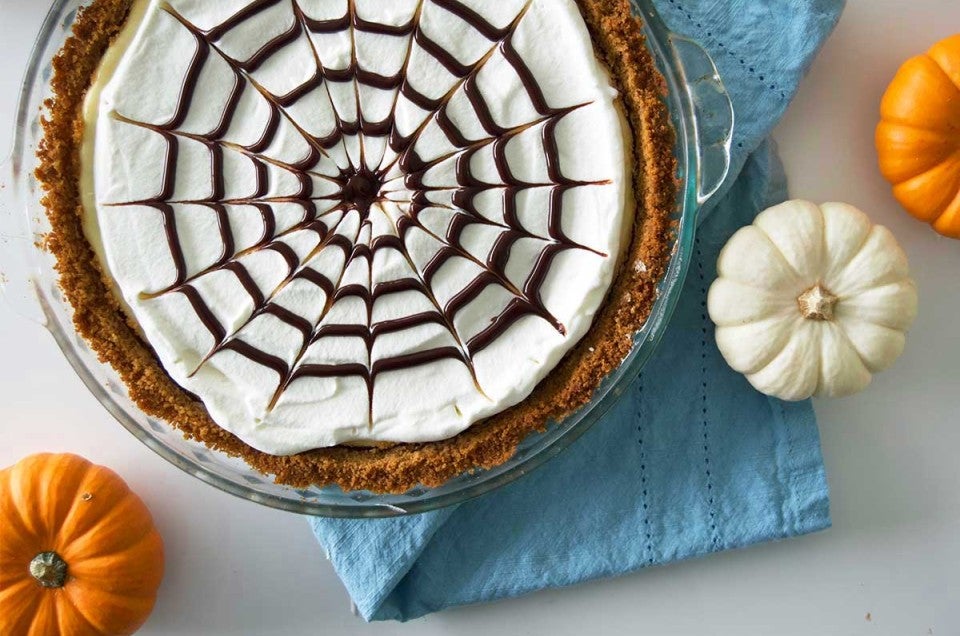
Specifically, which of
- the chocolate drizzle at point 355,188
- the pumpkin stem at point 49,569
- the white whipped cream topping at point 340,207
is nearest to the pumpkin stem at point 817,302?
the white whipped cream topping at point 340,207

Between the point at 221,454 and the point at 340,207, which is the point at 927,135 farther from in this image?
the point at 221,454

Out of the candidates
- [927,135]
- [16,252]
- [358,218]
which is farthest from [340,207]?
[927,135]

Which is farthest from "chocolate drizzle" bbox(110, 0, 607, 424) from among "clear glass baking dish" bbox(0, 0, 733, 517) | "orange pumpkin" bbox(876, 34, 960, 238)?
"orange pumpkin" bbox(876, 34, 960, 238)

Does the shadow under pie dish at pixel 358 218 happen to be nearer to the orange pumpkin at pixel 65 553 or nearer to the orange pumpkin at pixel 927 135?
the orange pumpkin at pixel 65 553

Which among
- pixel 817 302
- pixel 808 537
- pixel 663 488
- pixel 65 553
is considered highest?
pixel 65 553

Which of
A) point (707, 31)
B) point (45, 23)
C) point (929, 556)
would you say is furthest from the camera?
point (929, 556)

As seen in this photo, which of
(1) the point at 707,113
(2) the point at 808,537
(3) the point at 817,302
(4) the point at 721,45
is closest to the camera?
(3) the point at 817,302

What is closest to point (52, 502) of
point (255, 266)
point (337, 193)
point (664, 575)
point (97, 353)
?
point (97, 353)

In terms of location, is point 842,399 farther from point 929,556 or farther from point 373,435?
point 373,435
